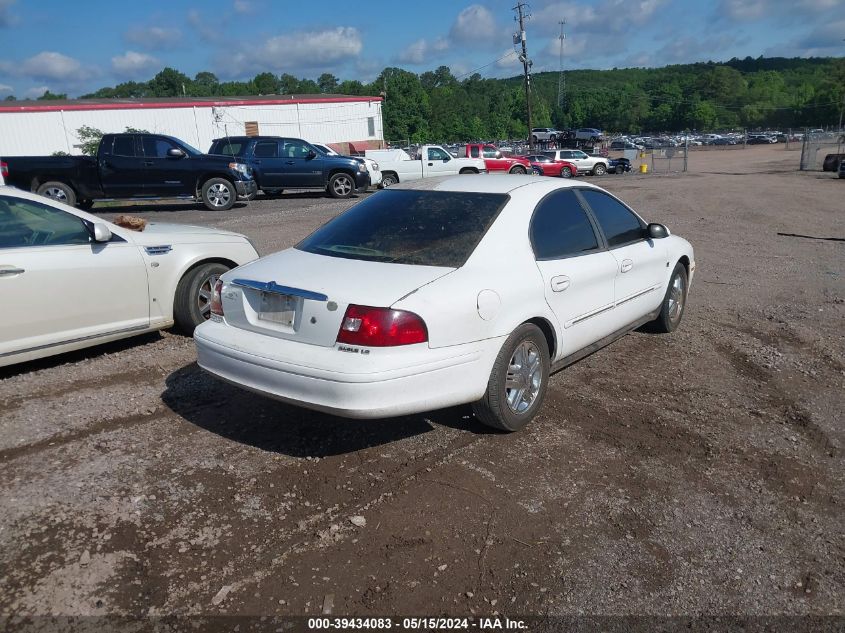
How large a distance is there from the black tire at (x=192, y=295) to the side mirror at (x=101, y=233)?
2.57 ft

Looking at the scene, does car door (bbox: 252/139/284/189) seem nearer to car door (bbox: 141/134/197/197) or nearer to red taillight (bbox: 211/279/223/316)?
car door (bbox: 141/134/197/197)

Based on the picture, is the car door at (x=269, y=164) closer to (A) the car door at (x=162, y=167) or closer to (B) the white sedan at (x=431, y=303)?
(A) the car door at (x=162, y=167)

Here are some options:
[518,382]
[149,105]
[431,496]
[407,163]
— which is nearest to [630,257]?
[518,382]

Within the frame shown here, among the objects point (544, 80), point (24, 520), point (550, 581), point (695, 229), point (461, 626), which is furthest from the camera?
point (544, 80)

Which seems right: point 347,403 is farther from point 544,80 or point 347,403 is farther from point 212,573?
point 544,80

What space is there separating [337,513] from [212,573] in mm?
675

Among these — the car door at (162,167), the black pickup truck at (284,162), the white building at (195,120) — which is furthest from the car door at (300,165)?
the white building at (195,120)

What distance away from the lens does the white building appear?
3738 cm

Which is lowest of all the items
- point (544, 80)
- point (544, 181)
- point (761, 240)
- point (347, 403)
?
point (761, 240)

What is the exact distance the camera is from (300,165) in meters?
20.2

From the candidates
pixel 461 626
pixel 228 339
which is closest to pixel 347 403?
pixel 228 339

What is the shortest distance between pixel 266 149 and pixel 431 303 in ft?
58.8

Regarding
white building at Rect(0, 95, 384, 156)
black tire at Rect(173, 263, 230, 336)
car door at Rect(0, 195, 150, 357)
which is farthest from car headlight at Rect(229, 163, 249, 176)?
white building at Rect(0, 95, 384, 156)

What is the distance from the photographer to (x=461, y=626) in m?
2.61
